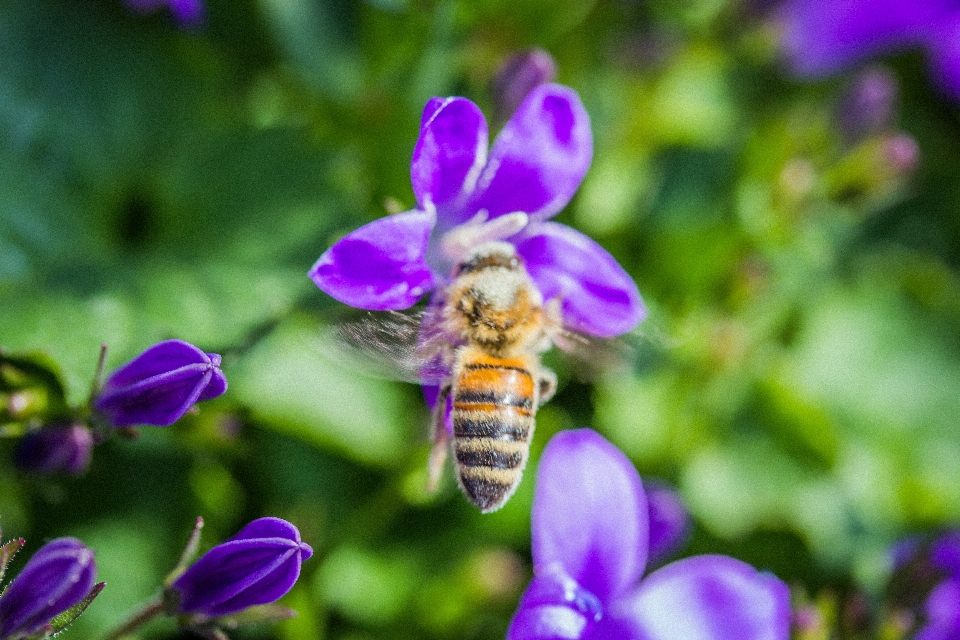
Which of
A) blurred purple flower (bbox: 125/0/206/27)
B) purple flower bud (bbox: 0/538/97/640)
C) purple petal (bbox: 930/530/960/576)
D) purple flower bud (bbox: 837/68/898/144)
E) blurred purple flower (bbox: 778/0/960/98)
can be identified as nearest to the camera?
purple flower bud (bbox: 0/538/97/640)

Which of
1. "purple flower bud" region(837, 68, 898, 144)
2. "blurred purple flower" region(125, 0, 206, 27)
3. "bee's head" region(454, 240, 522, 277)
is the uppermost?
"blurred purple flower" region(125, 0, 206, 27)

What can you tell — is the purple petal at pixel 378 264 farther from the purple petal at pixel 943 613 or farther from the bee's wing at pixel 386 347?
the purple petal at pixel 943 613

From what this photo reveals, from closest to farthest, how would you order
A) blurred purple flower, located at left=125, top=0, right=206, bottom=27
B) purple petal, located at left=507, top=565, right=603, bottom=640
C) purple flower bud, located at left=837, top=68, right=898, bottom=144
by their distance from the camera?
purple petal, located at left=507, top=565, right=603, bottom=640 → blurred purple flower, located at left=125, top=0, right=206, bottom=27 → purple flower bud, located at left=837, top=68, right=898, bottom=144

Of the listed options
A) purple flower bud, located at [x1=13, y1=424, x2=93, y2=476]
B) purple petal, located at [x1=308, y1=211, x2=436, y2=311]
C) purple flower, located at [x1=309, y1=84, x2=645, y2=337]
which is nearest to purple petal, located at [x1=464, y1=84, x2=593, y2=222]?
purple flower, located at [x1=309, y1=84, x2=645, y2=337]

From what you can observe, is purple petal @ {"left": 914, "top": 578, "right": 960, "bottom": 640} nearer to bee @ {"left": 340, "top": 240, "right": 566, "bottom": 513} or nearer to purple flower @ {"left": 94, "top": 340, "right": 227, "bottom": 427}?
bee @ {"left": 340, "top": 240, "right": 566, "bottom": 513}

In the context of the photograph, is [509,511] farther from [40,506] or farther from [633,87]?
[633,87]

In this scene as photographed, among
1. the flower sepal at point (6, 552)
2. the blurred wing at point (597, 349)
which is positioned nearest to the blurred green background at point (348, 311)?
the blurred wing at point (597, 349)

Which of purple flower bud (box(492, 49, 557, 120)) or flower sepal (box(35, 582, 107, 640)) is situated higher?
purple flower bud (box(492, 49, 557, 120))

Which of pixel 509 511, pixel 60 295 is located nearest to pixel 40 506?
pixel 60 295
